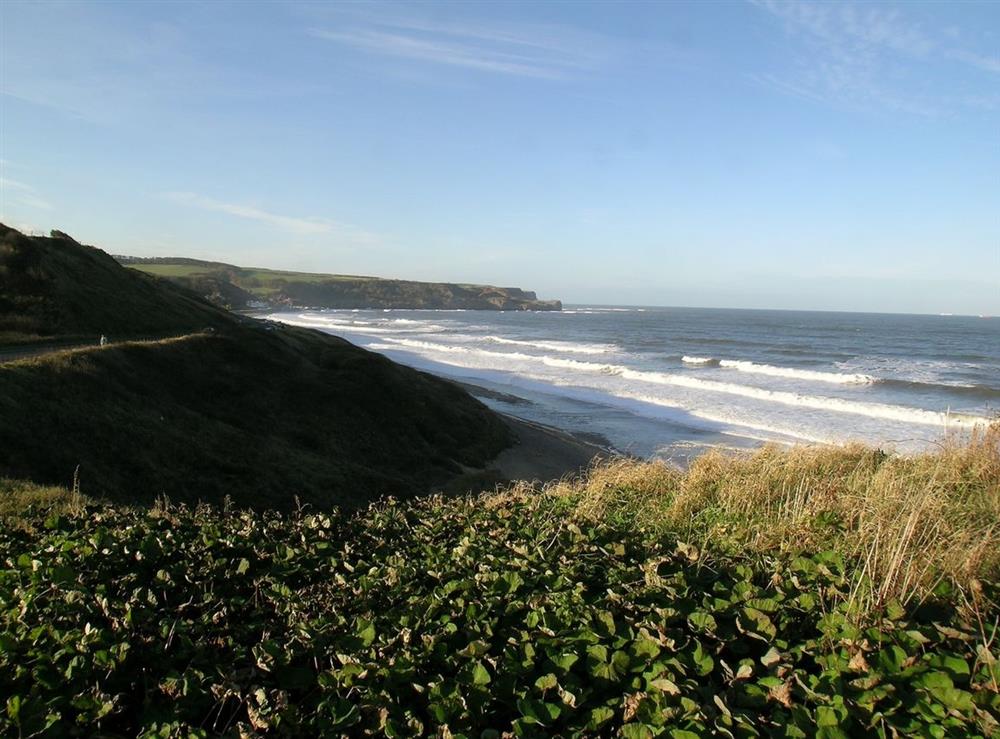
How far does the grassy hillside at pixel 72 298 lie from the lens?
24.3 meters

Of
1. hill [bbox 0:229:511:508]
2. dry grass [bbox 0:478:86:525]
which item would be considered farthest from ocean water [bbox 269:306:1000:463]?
dry grass [bbox 0:478:86:525]

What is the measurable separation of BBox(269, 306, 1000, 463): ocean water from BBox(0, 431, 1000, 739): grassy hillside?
498cm

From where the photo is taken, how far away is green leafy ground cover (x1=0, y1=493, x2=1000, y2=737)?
2721mm

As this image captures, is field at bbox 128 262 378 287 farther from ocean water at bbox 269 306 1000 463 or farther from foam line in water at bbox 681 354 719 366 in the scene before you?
foam line in water at bbox 681 354 719 366

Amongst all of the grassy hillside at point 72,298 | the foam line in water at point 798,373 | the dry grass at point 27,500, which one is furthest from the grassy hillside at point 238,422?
the foam line in water at point 798,373

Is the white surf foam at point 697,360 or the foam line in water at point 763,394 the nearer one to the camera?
the foam line in water at point 763,394

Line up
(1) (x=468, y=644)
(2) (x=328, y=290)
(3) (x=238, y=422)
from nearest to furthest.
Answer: (1) (x=468, y=644) → (3) (x=238, y=422) → (2) (x=328, y=290)

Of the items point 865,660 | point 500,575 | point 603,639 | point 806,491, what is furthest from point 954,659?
point 806,491

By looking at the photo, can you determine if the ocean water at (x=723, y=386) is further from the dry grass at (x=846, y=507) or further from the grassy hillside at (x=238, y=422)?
the grassy hillside at (x=238, y=422)

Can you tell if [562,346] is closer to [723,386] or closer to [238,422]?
[723,386]

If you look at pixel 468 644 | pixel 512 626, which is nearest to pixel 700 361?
pixel 512 626

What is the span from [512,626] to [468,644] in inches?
12.6

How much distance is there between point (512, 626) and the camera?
3521mm

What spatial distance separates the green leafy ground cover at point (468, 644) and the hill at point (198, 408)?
8.15 m
